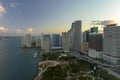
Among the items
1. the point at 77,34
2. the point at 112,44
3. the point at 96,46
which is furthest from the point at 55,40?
the point at 112,44

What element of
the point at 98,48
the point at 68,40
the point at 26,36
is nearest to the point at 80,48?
the point at 68,40

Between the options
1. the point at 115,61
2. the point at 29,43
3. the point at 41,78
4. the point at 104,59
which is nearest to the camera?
the point at 41,78

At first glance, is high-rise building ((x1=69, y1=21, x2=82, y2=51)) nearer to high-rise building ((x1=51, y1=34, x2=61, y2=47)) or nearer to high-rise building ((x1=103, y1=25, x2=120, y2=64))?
high-rise building ((x1=51, y1=34, x2=61, y2=47))

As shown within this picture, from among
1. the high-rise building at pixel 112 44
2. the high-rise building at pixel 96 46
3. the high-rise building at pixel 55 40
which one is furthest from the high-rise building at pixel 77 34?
the high-rise building at pixel 112 44

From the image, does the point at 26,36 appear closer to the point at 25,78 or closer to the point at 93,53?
the point at 93,53

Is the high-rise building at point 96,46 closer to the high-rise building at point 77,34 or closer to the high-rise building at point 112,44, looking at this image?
the high-rise building at point 112,44

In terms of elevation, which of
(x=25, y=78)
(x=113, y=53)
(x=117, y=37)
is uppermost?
(x=117, y=37)

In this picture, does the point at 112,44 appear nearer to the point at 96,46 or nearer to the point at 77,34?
the point at 96,46

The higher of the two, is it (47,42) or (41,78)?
(47,42)

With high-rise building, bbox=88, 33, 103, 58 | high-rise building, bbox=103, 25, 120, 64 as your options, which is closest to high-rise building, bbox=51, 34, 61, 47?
high-rise building, bbox=88, 33, 103, 58

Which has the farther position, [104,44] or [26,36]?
[26,36]
